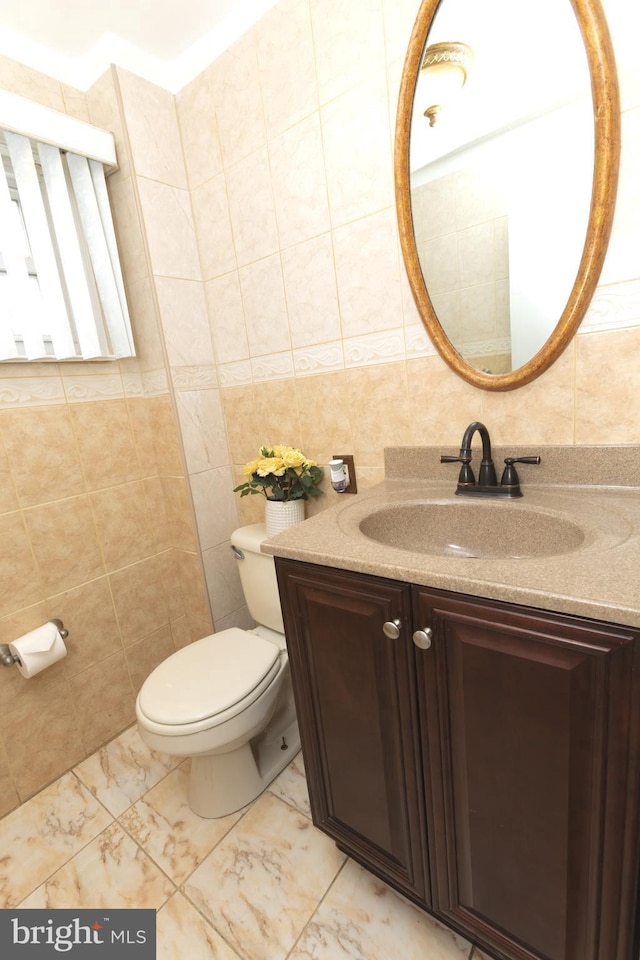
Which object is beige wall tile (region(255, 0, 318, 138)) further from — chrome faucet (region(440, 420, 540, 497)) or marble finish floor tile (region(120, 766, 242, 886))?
marble finish floor tile (region(120, 766, 242, 886))

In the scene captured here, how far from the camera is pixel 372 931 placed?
975 millimetres

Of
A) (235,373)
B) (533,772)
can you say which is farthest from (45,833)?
(235,373)

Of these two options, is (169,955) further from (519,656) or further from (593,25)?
(593,25)

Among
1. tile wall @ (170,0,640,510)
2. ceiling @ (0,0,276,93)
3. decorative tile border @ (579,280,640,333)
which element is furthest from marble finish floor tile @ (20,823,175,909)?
ceiling @ (0,0,276,93)

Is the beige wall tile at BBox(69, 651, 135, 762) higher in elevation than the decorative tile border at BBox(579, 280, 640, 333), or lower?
lower

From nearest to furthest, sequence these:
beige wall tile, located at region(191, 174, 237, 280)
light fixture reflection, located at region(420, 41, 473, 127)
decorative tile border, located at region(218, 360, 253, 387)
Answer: light fixture reflection, located at region(420, 41, 473, 127), beige wall tile, located at region(191, 174, 237, 280), decorative tile border, located at region(218, 360, 253, 387)

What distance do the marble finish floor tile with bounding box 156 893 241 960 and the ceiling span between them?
2.42 meters

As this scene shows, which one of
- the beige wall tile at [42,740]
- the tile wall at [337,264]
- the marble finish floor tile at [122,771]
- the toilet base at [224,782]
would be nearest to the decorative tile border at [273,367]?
the tile wall at [337,264]

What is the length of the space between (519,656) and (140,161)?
178cm

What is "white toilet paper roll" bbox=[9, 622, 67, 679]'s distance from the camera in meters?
1.33

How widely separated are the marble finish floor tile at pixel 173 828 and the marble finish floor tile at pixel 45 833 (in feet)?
0.36

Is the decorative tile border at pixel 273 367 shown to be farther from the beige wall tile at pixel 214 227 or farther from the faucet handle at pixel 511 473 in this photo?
the faucet handle at pixel 511 473

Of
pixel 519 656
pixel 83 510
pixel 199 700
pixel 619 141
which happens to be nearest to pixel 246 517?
pixel 83 510

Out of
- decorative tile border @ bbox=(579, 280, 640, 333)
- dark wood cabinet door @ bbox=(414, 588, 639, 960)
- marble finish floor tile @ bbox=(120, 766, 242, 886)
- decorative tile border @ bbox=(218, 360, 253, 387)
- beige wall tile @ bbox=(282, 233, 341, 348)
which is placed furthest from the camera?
decorative tile border @ bbox=(218, 360, 253, 387)
